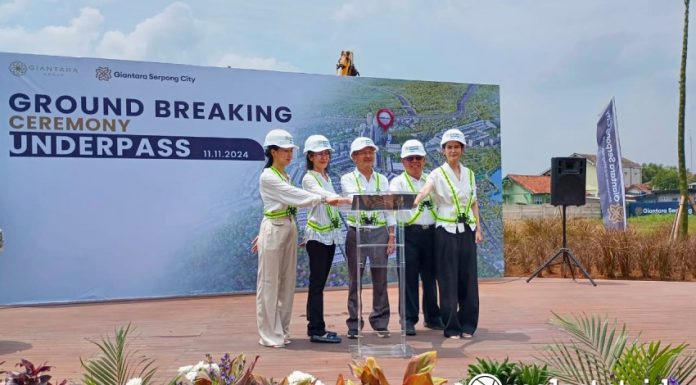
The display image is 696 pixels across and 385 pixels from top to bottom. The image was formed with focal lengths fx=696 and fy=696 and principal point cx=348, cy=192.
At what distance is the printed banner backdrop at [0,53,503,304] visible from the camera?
22.7ft

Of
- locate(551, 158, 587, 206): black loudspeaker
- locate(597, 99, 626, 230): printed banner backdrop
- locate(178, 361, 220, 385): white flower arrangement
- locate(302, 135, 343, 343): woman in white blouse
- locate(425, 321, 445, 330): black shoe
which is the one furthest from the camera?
locate(597, 99, 626, 230): printed banner backdrop

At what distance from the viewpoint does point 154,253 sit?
24.2 ft

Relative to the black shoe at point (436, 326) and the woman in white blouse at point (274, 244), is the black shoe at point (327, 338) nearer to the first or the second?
the woman in white blouse at point (274, 244)

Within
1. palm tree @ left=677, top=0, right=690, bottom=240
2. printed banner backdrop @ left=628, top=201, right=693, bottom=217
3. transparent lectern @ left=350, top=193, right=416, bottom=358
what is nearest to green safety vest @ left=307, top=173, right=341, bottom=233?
transparent lectern @ left=350, top=193, right=416, bottom=358

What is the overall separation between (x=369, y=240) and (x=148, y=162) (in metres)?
3.76

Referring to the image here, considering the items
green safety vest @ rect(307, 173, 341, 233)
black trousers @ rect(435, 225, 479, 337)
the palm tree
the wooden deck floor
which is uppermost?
the palm tree

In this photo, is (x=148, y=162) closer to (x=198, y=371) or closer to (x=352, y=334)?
(x=352, y=334)

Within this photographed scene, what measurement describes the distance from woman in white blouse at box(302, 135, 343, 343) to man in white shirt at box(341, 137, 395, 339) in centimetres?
14

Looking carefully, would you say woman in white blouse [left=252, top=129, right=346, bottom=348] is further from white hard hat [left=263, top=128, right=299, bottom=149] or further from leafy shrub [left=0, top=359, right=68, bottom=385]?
leafy shrub [left=0, top=359, right=68, bottom=385]

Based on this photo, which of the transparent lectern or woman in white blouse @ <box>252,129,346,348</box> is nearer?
the transparent lectern

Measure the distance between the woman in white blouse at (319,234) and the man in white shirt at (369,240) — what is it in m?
0.14

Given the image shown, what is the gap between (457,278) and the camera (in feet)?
16.0

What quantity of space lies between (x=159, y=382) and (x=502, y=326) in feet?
9.42

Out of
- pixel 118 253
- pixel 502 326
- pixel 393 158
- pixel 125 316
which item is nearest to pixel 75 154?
pixel 118 253
